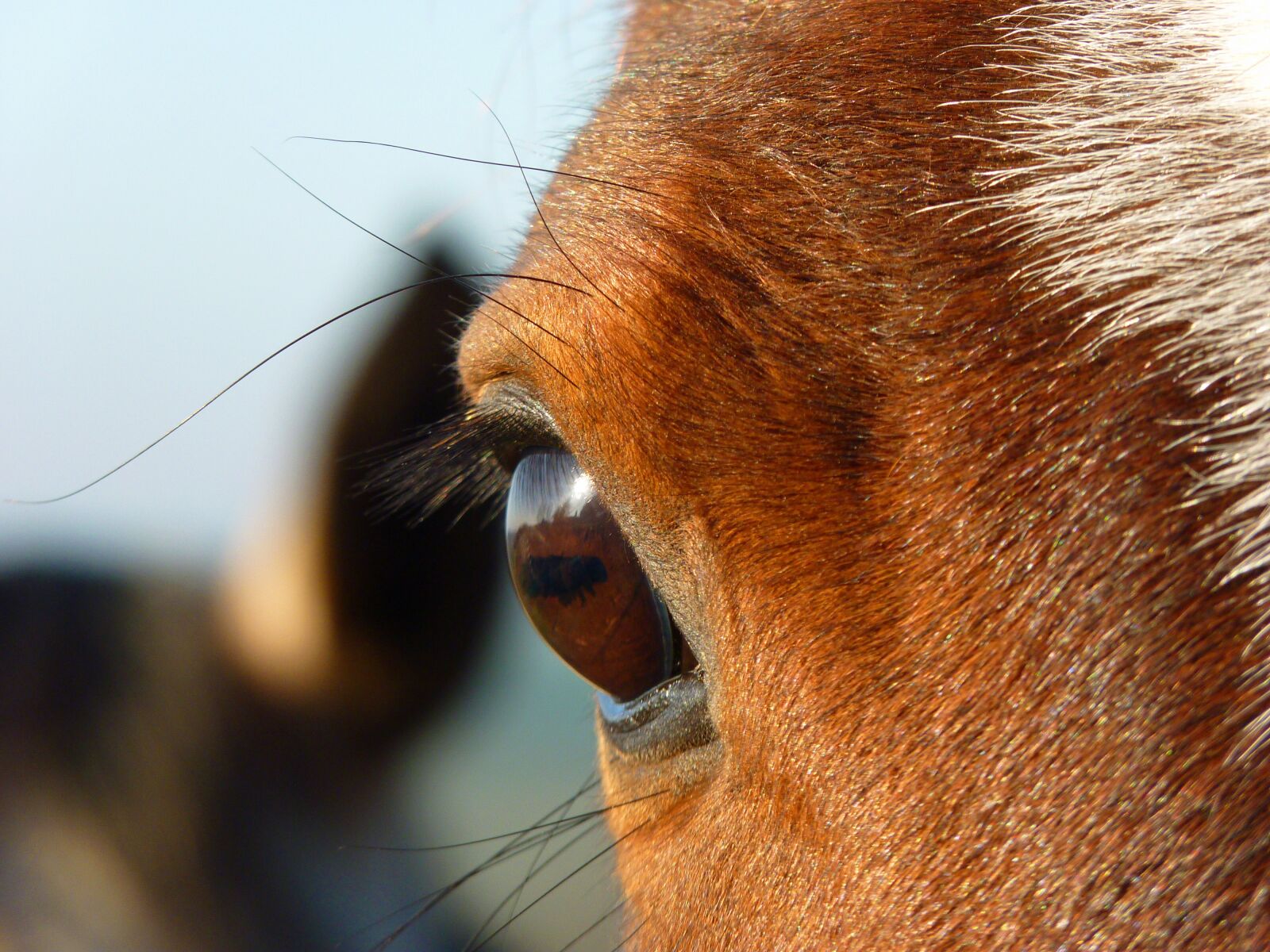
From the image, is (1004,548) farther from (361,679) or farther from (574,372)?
(361,679)

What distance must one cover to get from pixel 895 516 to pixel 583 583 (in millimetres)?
332

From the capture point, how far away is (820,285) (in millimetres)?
561

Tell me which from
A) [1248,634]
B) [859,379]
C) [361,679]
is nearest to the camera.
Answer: [1248,634]

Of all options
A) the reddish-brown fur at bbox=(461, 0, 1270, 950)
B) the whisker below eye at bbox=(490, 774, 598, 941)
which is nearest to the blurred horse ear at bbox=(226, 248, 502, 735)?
the whisker below eye at bbox=(490, 774, 598, 941)

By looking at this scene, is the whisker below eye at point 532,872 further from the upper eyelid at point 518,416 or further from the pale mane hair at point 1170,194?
the pale mane hair at point 1170,194

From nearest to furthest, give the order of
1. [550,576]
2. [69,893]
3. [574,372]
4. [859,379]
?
[859,379] → [574,372] → [550,576] → [69,893]

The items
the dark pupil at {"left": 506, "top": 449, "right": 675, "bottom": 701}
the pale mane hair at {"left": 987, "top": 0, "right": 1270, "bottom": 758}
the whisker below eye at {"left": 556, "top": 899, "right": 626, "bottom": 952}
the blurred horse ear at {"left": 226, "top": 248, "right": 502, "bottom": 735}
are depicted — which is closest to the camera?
the pale mane hair at {"left": 987, "top": 0, "right": 1270, "bottom": 758}

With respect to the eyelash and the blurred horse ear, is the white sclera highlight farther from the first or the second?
the blurred horse ear

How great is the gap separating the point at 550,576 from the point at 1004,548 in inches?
16.7

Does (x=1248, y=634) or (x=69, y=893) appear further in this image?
(x=69, y=893)

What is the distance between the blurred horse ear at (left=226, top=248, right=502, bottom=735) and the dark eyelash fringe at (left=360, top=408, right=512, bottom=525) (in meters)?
0.90

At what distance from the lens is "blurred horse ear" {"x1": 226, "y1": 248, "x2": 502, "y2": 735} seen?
2.07 meters

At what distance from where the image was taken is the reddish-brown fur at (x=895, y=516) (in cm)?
44

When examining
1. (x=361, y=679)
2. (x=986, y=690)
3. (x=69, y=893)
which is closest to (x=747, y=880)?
(x=986, y=690)
